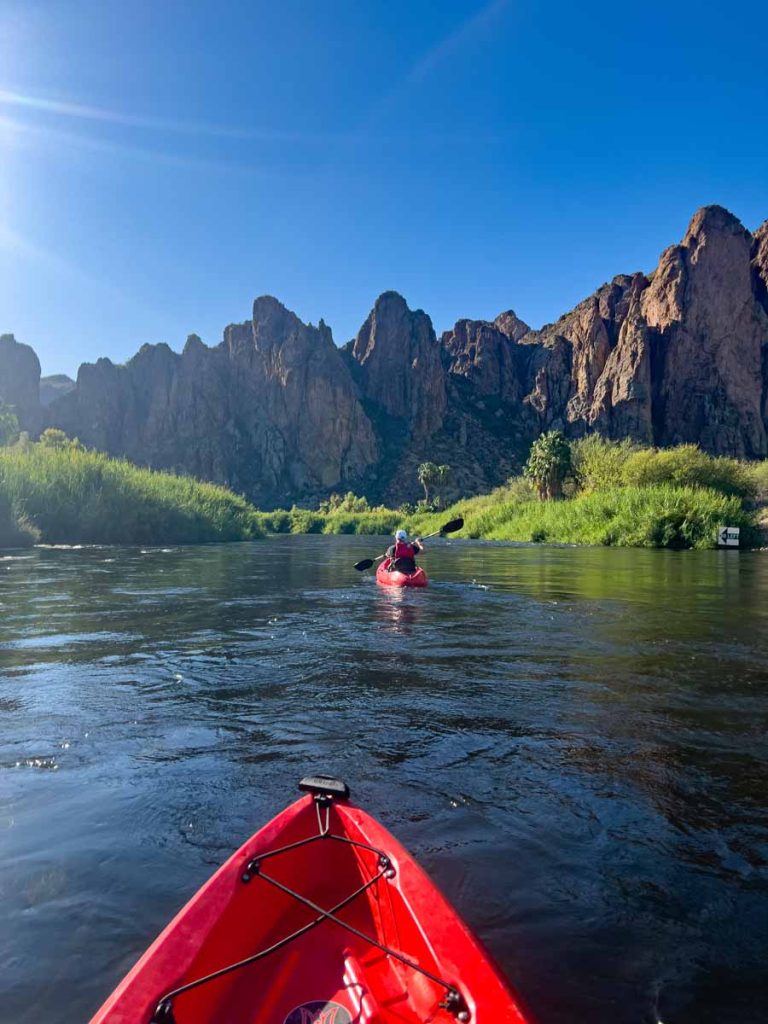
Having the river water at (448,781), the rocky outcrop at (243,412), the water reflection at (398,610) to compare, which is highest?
the rocky outcrop at (243,412)

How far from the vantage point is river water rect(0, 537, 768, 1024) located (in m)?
2.54

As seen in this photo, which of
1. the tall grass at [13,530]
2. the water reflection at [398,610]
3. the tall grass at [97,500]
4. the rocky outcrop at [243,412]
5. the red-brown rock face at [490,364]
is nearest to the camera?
the water reflection at [398,610]

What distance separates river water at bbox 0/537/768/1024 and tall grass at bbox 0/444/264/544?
18.2 m

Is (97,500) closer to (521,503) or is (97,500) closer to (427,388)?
(521,503)

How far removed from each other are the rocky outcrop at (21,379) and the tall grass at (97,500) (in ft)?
340

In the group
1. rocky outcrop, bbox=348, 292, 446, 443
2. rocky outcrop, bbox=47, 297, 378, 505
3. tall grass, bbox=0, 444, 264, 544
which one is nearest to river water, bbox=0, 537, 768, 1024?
tall grass, bbox=0, 444, 264, 544

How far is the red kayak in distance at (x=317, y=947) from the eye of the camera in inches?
73.7

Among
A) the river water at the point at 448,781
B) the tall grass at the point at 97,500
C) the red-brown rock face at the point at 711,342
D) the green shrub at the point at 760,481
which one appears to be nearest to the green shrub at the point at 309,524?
the tall grass at the point at 97,500

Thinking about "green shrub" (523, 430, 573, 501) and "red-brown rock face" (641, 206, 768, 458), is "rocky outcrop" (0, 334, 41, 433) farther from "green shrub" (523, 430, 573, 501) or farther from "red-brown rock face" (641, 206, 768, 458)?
"red-brown rock face" (641, 206, 768, 458)

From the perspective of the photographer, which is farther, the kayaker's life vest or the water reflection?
the kayaker's life vest

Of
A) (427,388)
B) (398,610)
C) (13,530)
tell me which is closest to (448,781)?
(398,610)

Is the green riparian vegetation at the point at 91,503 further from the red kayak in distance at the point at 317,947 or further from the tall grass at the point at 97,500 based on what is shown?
the red kayak in distance at the point at 317,947

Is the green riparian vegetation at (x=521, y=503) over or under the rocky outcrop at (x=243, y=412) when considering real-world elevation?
under

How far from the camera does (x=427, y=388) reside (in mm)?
130125
